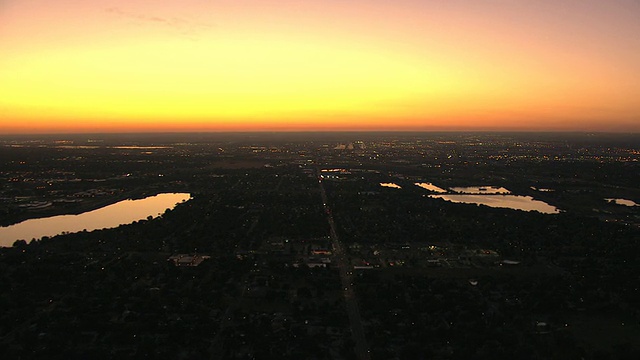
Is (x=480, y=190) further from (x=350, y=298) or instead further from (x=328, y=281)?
(x=350, y=298)

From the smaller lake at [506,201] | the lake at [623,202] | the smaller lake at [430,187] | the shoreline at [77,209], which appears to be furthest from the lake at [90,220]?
the lake at [623,202]

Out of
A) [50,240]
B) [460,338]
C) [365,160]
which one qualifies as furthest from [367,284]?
[365,160]

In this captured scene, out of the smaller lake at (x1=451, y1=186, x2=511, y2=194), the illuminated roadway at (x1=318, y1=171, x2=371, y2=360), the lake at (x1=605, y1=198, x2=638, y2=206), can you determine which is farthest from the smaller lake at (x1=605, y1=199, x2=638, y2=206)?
the illuminated roadway at (x1=318, y1=171, x2=371, y2=360)

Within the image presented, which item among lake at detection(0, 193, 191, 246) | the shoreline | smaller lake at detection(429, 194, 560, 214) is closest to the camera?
lake at detection(0, 193, 191, 246)

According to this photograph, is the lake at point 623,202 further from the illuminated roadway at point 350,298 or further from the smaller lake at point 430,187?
the illuminated roadway at point 350,298

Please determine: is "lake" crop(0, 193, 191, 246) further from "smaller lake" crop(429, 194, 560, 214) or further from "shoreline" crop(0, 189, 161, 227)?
"smaller lake" crop(429, 194, 560, 214)

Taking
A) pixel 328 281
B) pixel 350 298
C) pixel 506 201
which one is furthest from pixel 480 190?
pixel 350 298

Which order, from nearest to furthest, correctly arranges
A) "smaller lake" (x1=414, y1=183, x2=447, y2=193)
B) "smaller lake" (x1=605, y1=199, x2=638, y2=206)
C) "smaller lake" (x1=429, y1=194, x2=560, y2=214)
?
"smaller lake" (x1=429, y1=194, x2=560, y2=214) → "smaller lake" (x1=605, y1=199, x2=638, y2=206) → "smaller lake" (x1=414, y1=183, x2=447, y2=193)
